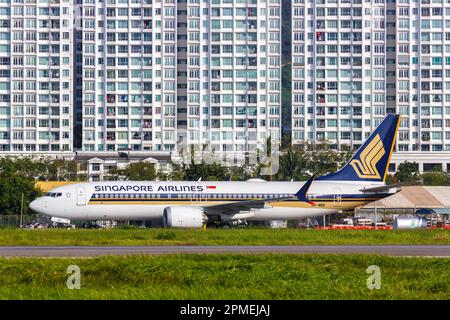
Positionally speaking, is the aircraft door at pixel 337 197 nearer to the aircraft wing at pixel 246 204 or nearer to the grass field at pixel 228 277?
the aircraft wing at pixel 246 204

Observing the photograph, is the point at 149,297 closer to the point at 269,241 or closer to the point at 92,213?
the point at 269,241

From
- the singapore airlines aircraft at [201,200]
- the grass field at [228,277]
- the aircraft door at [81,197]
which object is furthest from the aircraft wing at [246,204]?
the grass field at [228,277]

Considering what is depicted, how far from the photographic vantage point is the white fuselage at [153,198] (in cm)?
8106

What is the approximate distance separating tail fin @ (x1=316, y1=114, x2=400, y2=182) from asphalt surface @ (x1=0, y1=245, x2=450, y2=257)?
109 ft

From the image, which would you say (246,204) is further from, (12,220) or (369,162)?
(12,220)

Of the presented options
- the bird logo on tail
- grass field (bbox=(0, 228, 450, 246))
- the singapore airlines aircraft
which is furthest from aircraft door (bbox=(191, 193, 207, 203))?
grass field (bbox=(0, 228, 450, 246))

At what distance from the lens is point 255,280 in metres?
33.4

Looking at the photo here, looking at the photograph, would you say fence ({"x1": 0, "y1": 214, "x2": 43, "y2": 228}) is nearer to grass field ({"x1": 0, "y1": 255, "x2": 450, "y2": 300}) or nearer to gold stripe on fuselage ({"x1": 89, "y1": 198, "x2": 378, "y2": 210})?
gold stripe on fuselage ({"x1": 89, "y1": 198, "x2": 378, "y2": 210})

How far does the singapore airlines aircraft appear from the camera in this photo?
266ft

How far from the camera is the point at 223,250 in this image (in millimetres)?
49688

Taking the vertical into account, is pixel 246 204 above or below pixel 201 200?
below

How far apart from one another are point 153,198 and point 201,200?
3.61m

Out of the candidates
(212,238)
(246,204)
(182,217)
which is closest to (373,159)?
(246,204)

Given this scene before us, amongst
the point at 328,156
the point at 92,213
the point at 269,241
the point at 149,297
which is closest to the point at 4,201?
the point at 92,213
